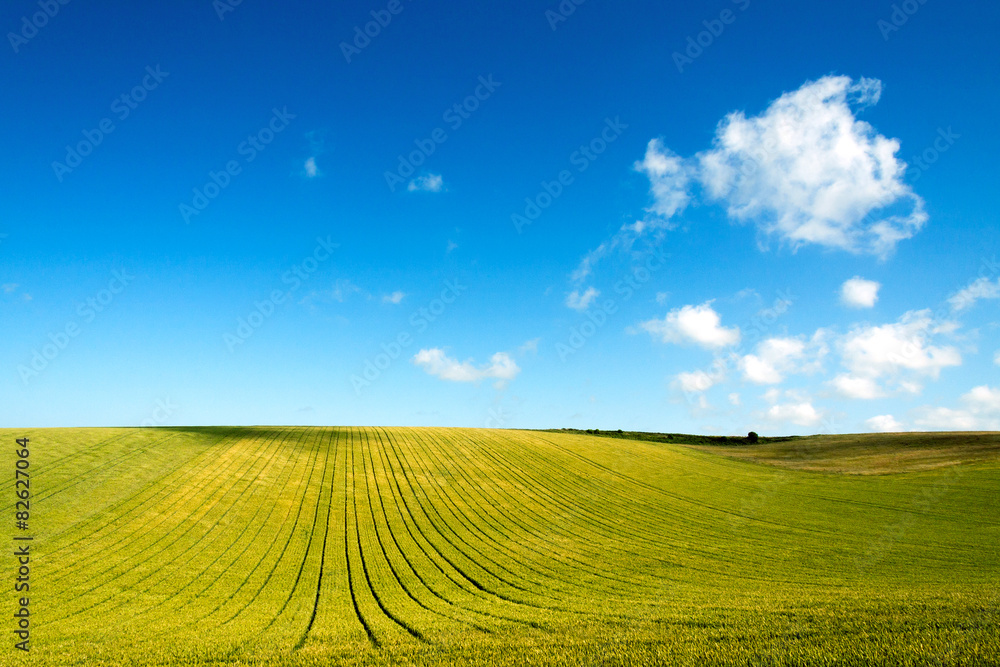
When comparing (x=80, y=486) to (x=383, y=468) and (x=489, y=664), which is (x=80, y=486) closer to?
(x=383, y=468)

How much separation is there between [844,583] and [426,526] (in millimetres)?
18935

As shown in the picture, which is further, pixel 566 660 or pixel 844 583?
pixel 844 583

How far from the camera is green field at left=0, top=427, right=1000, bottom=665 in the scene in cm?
1134

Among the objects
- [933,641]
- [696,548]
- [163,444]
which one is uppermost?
[163,444]

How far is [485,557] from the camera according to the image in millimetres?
22469

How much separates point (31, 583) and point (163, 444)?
25.2 metres

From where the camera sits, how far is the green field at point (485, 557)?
37.2 feet

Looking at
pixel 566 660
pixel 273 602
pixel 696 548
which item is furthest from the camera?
pixel 696 548

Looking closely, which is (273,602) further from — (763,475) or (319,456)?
(763,475)

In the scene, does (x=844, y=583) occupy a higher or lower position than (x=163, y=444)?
lower

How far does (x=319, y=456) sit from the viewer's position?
139 ft

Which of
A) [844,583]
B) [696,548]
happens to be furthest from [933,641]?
[696,548]

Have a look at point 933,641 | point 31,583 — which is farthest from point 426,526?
point 933,641

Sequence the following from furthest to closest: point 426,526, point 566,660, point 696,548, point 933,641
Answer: point 426,526, point 696,548, point 566,660, point 933,641
